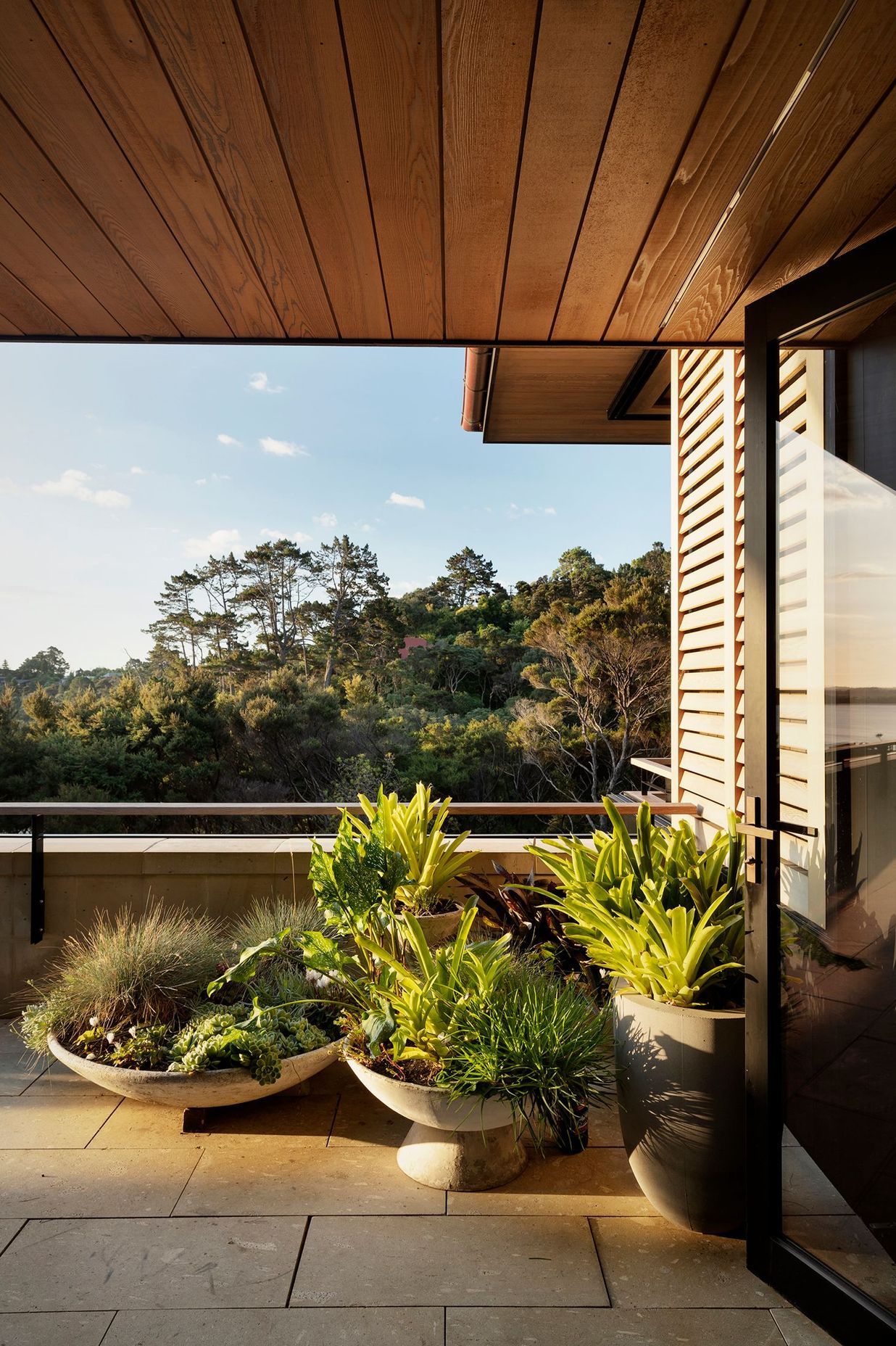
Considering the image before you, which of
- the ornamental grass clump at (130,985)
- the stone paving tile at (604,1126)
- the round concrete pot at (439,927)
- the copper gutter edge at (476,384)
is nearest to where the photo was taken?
the stone paving tile at (604,1126)

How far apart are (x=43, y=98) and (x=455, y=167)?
27.8 inches

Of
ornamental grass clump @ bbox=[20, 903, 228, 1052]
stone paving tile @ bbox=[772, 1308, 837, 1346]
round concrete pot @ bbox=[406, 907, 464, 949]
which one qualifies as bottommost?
stone paving tile @ bbox=[772, 1308, 837, 1346]

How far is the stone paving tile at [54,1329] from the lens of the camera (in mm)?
1636

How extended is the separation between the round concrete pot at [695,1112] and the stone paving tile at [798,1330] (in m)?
0.24

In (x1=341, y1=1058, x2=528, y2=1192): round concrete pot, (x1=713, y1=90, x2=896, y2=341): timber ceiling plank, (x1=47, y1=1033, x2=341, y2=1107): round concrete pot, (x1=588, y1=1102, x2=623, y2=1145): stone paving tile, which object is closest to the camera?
(x1=713, y1=90, x2=896, y2=341): timber ceiling plank

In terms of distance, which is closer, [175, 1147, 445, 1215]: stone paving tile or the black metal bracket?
[175, 1147, 445, 1215]: stone paving tile

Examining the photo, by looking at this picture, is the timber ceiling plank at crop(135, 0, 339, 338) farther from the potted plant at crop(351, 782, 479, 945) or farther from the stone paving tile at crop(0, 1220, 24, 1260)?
the stone paving tile at crop(0, 1220, 24, 1260)

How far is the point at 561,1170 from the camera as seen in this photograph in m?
2.29

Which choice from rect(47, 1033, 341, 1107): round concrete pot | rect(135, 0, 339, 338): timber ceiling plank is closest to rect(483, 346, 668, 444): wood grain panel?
rect(135, 0, 339, 338): timber ceiling plank

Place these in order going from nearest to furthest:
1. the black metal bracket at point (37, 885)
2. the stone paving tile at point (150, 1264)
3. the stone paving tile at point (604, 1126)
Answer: the stone paving tile at point (150, 1264)
the stone paving tile at point (604, 1126)
the black metal bracket at point (37, 885)

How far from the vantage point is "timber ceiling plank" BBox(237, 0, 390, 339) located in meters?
1.22

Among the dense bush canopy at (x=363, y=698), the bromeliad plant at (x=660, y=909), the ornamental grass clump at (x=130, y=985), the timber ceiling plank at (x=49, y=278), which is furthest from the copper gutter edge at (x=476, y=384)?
the dense bush canopy at (x=363, y=698)

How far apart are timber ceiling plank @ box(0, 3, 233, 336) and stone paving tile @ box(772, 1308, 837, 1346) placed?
8.61 feet

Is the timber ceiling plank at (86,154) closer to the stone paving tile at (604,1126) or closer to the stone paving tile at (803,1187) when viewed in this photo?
the stone paving tile at (803,1187)
